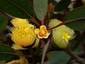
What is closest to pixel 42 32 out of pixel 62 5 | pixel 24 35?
pixel 24 35

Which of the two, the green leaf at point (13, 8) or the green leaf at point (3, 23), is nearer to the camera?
the green leaf at point (13, 8)

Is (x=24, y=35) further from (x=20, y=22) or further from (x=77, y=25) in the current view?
(x=77, y=25)

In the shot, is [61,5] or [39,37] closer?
[39,37]

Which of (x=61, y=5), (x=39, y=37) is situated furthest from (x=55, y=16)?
(x=39, y=37)

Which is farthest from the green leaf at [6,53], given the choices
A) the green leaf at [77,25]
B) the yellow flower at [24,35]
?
the green leaf at [77,25]

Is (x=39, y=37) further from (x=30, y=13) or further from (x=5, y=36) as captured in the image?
(x=5, y=36)

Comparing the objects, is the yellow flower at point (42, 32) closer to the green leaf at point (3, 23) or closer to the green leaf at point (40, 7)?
the green leaf at point (40, 7)
